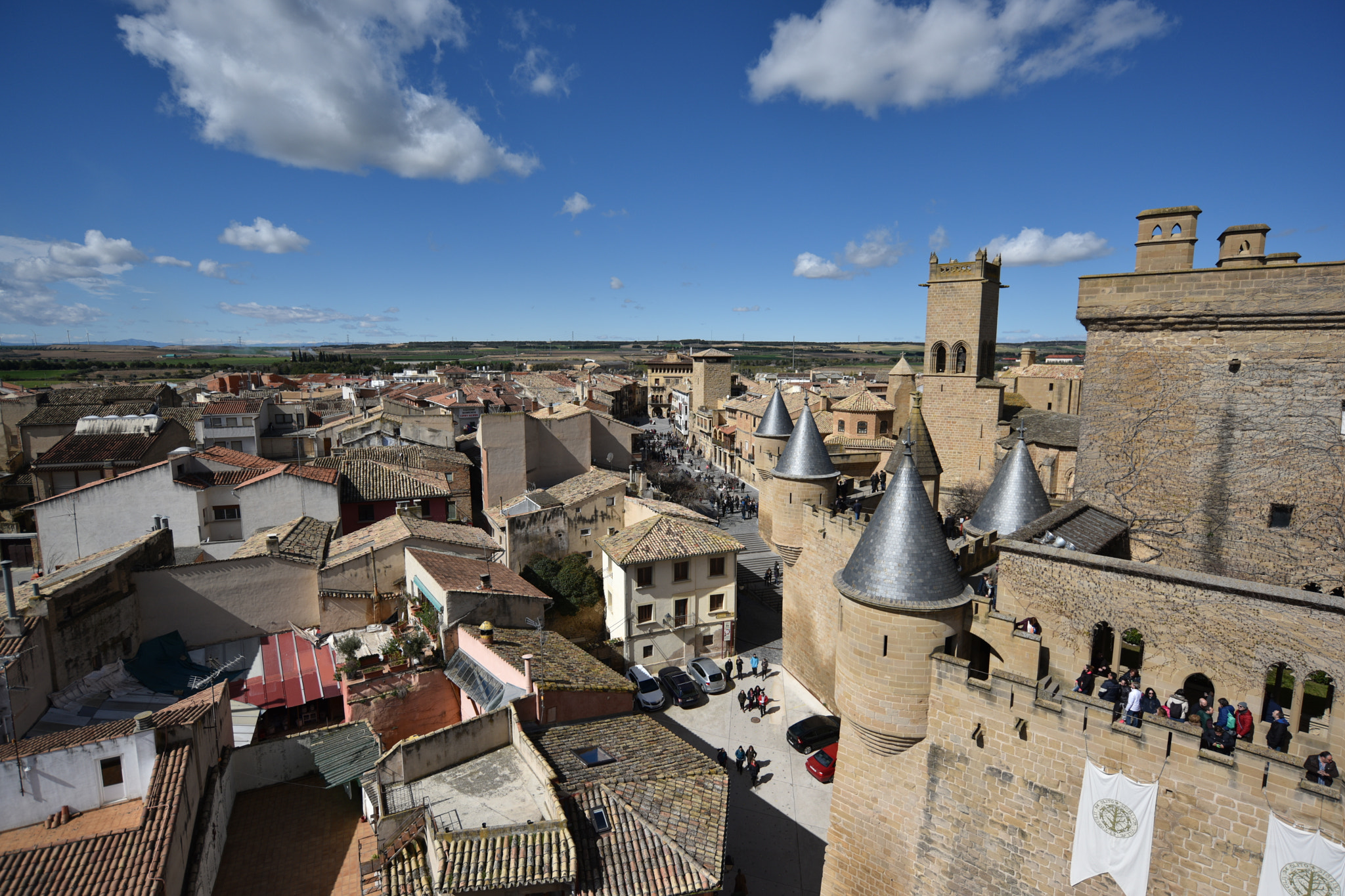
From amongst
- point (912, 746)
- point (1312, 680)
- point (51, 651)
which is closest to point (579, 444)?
point (51, 651)

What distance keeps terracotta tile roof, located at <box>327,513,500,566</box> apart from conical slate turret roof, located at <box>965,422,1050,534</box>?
17.6 metres

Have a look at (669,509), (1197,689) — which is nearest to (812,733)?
(669,509)

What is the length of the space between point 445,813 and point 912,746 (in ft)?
28.2

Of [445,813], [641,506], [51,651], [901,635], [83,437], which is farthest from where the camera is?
[83,437]

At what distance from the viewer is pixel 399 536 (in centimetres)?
2258

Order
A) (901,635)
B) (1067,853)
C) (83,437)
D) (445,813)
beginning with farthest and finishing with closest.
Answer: (83,437) → (445,813) → (901,635) → (1067,853)

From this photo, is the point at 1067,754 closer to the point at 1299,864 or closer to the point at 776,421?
the point at 1299,864

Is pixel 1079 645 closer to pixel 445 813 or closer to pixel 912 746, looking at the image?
pixel 912 746

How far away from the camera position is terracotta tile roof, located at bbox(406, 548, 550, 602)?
64.4 feet

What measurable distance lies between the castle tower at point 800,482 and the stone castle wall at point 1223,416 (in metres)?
7.19

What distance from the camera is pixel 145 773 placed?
40.1ft

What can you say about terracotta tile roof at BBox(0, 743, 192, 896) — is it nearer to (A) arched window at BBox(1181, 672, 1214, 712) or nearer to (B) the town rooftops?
(B) the town rooftops

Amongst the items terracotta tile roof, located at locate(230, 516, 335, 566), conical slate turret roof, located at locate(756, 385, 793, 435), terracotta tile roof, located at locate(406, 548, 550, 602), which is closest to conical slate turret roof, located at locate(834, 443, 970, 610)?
terracotta tile roof, located at locate(406, 548, 550, 602)

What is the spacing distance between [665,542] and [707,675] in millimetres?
5071
